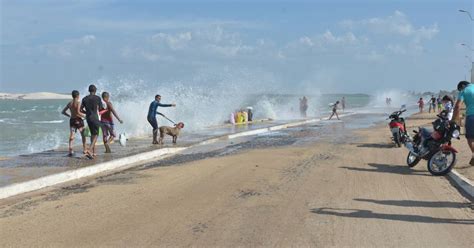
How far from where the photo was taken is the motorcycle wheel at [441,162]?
10562 millimetres

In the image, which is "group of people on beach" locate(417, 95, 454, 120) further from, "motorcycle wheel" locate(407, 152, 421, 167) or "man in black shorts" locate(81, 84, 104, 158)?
"man in black shorts" locate(81, 84, 104, 158)

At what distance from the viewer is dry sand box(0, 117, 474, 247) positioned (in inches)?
237

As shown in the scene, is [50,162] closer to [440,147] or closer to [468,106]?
[440,147]

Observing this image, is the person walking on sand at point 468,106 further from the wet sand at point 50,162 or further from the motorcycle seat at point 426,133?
the wet sand at point 50,162

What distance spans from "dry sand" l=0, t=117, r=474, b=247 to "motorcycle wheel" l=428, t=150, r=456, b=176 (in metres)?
0.28

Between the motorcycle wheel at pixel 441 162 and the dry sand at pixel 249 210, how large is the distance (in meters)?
0.28

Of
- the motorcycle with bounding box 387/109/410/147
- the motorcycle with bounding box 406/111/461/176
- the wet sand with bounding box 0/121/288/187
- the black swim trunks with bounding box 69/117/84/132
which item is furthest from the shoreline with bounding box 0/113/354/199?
the motorcycle with bounding box 406/111/461/176

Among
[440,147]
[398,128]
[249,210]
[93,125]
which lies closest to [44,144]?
[93,125]

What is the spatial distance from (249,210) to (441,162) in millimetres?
5170

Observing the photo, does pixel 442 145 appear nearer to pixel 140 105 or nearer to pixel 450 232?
pixel 450 232

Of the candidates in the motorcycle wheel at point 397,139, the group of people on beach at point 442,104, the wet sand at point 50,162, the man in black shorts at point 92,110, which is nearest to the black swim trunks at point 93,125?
the man in black shorts at point 92,110

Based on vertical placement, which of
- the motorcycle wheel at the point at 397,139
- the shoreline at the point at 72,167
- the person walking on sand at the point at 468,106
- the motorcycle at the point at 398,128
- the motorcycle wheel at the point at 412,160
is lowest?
the shoreline at the point at 72,167

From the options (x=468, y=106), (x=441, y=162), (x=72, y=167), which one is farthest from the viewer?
(x=72, y=167)

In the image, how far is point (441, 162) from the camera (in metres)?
10.7
